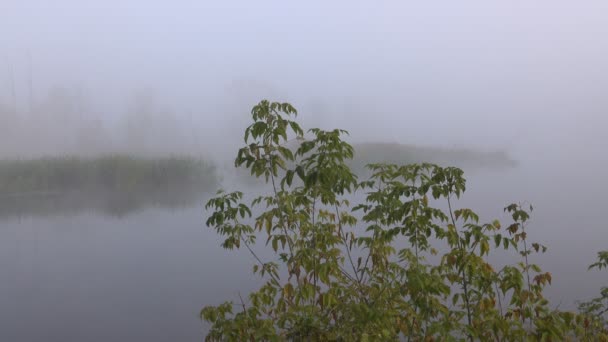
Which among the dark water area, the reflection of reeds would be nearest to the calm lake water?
the dark water area

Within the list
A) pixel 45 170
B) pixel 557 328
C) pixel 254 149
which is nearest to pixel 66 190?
pixel 45 170

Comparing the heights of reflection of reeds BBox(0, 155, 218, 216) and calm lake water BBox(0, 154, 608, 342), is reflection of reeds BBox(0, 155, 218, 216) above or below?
above

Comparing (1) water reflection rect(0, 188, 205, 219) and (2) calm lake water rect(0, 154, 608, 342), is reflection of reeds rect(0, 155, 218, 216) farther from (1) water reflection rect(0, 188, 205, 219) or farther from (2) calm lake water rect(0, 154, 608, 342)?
(2) calm lake water rect(0, 154, 608, 342)

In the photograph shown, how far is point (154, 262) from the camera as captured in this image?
3.40 meters

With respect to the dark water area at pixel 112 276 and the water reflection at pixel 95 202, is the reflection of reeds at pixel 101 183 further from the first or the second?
the dark water area at pixel 112 276

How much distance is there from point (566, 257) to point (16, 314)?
3.85 meters

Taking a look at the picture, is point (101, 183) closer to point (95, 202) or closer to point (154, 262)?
point (95, 202)

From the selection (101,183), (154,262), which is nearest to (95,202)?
(101,183)

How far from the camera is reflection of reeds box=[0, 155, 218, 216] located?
3.52m

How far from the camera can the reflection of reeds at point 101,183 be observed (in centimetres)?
352

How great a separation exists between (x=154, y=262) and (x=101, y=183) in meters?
0.88

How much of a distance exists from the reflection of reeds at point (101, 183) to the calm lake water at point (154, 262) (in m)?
0.11

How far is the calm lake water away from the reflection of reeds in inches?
4.4

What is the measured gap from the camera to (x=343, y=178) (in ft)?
4.54
